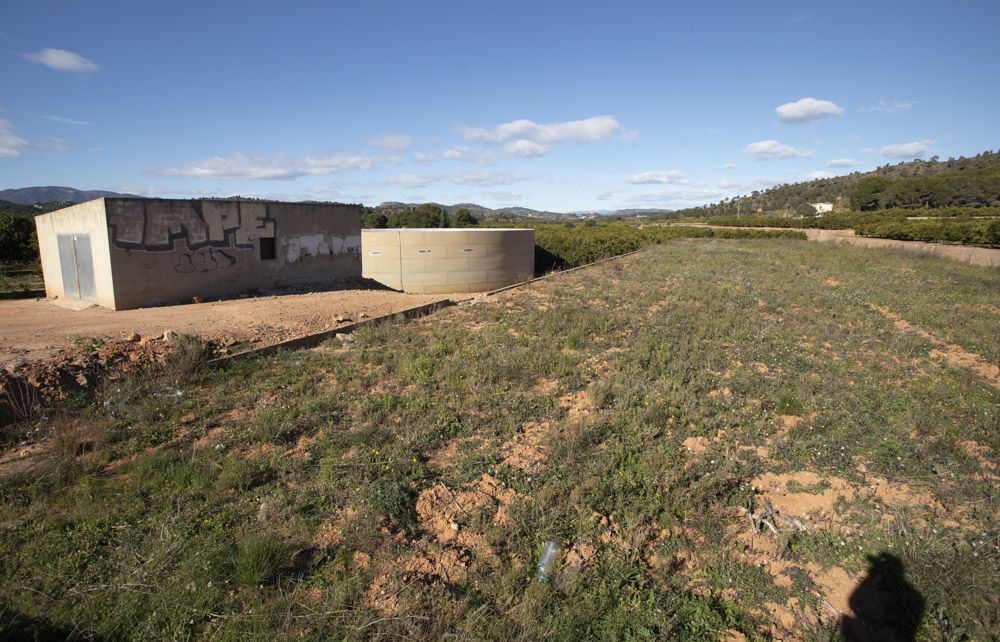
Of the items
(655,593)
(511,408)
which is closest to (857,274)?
(511,408)

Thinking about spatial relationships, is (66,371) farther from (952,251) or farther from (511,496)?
(952,251)

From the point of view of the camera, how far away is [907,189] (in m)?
50.4

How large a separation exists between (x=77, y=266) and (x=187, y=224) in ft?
8.93

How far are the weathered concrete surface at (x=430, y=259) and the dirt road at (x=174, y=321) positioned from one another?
5623 mm

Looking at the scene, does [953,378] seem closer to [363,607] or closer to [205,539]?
[363,607]

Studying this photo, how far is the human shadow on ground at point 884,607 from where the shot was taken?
10.4 feet

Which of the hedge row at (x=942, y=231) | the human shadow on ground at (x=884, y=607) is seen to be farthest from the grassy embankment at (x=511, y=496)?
the hedge row at (x=942, y=231)

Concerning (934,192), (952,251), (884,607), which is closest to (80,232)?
(884,607)

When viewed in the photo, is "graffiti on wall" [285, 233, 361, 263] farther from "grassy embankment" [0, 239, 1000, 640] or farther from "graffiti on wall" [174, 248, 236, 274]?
"grassy embankment" [0, 239, 1000, 640]

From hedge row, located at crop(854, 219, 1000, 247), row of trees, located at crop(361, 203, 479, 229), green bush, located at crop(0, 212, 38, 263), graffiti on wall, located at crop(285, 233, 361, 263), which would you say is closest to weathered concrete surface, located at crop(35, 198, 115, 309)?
graffiti on wall, located at crop(285, 233, 361, 263)

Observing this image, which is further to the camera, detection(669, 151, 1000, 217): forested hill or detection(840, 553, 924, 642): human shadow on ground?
detection(669, 151, 1000, 217): forested hill

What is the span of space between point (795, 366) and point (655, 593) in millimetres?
5536

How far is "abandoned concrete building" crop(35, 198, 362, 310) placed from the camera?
10898 mm

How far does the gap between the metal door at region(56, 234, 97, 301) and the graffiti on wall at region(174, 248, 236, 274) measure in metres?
1.76
